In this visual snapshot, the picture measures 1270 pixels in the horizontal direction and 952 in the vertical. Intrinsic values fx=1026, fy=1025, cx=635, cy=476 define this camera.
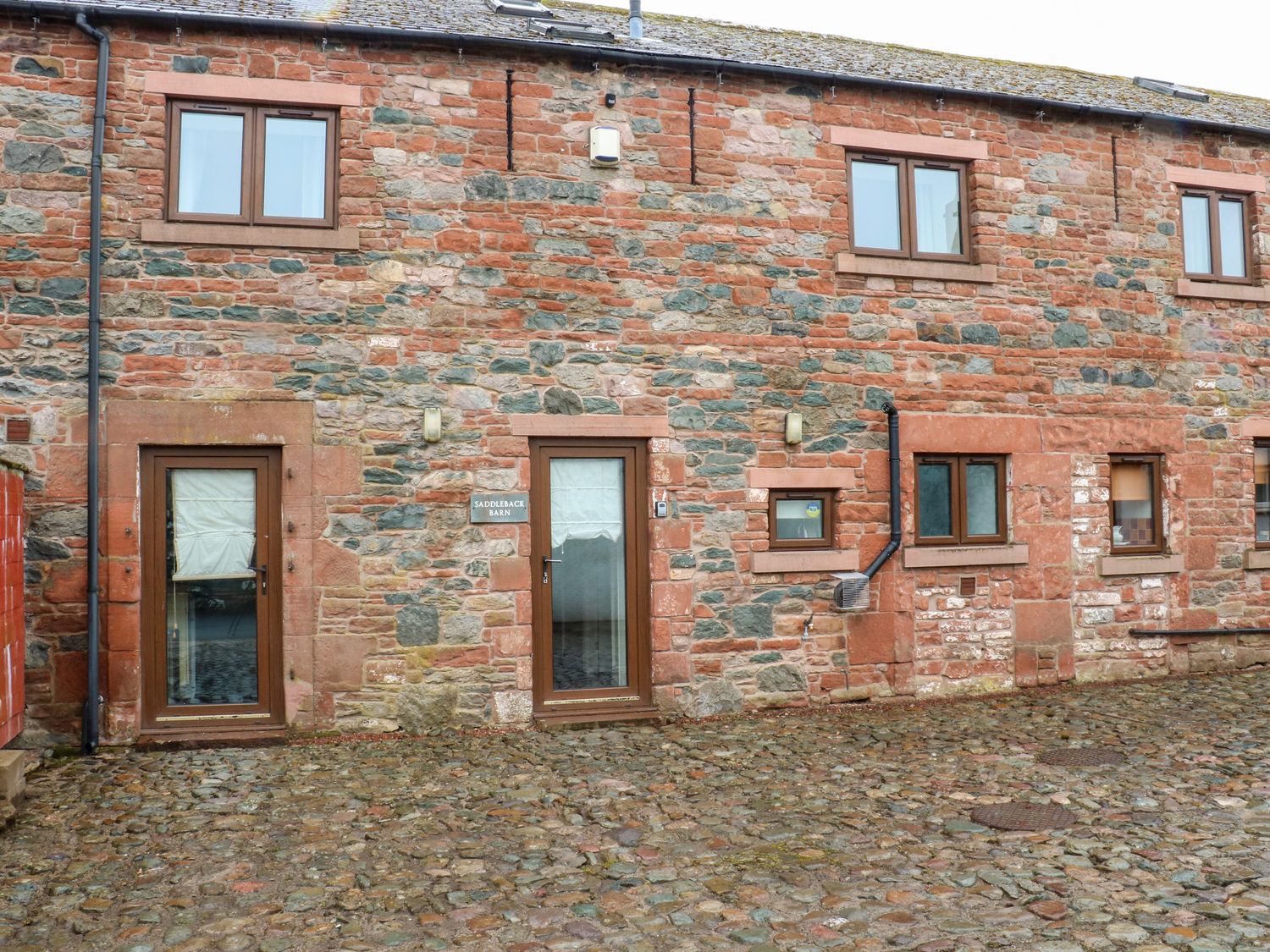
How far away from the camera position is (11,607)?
20.8 feet

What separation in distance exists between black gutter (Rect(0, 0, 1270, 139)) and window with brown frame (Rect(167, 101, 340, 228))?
0.57 meters

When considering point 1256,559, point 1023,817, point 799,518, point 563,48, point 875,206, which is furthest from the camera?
point 1256,559

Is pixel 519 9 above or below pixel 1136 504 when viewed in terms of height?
above

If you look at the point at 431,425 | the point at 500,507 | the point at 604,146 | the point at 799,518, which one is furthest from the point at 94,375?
the point at 799,518

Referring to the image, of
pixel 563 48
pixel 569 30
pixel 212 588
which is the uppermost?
pixel 569 30

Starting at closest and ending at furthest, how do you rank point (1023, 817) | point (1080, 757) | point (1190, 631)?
point (1023, 817) → point (1080, 757) → point (1190, 631)

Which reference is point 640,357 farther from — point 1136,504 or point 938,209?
point 1136,504

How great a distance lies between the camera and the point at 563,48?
313 inches

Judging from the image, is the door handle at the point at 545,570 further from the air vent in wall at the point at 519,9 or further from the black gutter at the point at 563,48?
the air vent in wall at the point at 519,9

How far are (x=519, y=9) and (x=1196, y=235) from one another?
6.89 m

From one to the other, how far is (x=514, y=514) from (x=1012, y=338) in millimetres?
4733

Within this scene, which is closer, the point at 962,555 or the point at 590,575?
the point at 590,575

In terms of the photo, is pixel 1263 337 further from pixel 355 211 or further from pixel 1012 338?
pixel 355 211

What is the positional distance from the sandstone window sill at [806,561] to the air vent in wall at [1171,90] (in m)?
7.01
